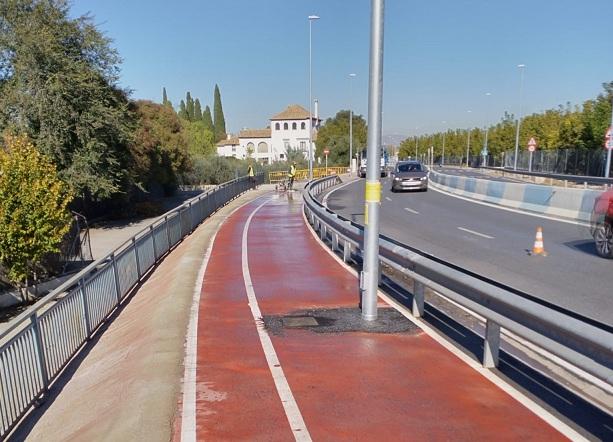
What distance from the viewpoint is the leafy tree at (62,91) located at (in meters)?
25.0

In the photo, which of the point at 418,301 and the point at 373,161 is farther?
the point at 418,301

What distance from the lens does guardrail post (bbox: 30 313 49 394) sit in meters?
5.99

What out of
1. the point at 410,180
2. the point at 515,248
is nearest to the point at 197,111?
the point at 410,180

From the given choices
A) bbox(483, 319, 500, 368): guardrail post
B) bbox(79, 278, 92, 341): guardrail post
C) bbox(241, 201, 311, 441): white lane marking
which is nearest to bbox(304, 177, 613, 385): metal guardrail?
bbox(483, 319, 500, 368): guardrail post

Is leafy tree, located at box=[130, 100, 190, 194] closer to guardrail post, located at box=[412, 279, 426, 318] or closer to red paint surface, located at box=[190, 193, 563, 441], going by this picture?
red paint surface, located at box=[190, 193, 563, 441]

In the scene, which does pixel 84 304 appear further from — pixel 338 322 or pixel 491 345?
pixel 491 345

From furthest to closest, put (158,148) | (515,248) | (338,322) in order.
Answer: (158,148)
(515,248)
(338,322)

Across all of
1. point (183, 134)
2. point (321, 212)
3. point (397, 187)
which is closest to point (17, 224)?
point (321, 212)

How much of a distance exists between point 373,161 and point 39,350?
4656 mm

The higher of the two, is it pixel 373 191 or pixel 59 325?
pixel 373 191

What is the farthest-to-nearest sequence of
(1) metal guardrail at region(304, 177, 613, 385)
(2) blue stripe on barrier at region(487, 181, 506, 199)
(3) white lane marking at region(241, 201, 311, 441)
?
(2) blue stripe on barrier at region(487, 181, 506, 199) < (3) white lane marking at region(241, 201, 311, 441) < (1) metal guardrail at region(304, 177, 613, 385)

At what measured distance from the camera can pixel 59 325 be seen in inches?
269

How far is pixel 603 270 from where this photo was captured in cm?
1001

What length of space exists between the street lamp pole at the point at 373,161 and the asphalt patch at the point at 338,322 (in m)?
0.22
